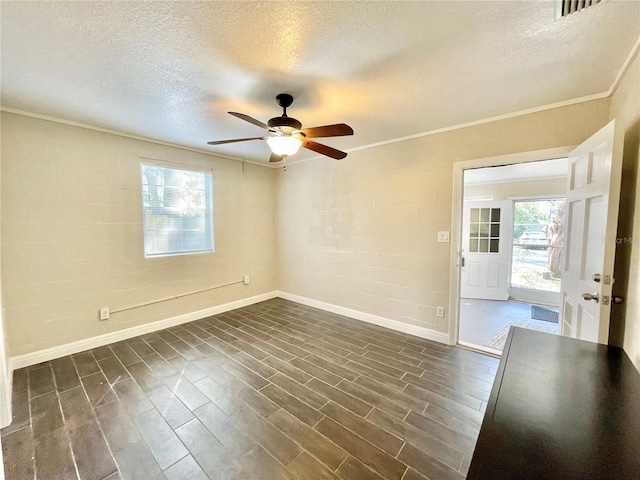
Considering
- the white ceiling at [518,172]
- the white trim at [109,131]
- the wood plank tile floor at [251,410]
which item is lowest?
the wood plank tile floor at [251,410]

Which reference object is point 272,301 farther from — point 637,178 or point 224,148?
point 637,178

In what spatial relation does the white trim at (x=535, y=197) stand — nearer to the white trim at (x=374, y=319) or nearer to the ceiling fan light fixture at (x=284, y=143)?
the white trim at (x=374, y=319)

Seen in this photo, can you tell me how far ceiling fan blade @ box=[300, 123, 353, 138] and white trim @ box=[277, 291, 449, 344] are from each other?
8.09 ft

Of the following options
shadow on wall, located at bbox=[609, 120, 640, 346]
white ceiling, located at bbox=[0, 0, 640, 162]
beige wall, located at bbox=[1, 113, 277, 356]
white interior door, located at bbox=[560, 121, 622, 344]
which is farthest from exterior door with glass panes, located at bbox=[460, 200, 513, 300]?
beige wall, located at bbox=[1, 113, 277, 356]

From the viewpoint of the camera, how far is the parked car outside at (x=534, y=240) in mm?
5113

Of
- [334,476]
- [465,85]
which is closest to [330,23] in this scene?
[465,85]

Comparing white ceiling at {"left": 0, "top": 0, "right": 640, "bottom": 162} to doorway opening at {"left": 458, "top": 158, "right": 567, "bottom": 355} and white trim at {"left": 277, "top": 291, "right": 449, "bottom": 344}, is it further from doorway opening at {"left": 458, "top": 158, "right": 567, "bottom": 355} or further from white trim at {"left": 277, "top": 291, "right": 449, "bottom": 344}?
doorway opening at {"left": 458, "top": 158, "right": 567, "bottom": 355}

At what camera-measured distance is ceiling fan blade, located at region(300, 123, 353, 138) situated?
6.04 feet

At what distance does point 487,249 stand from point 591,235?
12.1ft

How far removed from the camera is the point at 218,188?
12.8 feet

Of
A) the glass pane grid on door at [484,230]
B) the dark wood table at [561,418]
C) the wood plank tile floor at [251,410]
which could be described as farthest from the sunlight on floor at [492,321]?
the dark wood table at [561,418]

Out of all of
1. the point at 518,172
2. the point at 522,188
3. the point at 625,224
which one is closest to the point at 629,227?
the point at 625,224

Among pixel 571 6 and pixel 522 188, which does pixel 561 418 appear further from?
pixel 522 188

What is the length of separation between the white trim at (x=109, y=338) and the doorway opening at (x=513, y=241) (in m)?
4.19
